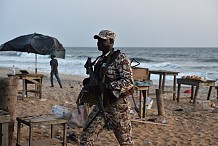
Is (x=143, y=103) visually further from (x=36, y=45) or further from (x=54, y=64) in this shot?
(x=54, y=64)

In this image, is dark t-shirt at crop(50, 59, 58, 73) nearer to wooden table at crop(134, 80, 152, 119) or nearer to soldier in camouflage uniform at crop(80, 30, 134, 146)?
wooden table at crop(134, 80, 152, 119)

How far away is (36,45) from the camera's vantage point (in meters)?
10.2

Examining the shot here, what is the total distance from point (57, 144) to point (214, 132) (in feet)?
11.8

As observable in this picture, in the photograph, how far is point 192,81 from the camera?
10836mm

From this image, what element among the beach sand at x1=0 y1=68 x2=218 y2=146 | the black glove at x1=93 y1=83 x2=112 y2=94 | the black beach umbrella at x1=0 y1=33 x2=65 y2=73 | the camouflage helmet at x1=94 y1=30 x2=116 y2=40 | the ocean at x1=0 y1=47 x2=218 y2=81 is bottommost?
the ocean at x1=0 y1=47 x2=218 y2=81

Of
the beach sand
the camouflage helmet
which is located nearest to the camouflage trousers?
the camouflage helmet

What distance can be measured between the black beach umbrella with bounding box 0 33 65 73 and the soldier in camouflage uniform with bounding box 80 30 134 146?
6.29 meters

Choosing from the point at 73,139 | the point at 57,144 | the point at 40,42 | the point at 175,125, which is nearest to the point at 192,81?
the point at 175,125

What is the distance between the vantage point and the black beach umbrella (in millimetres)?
10125

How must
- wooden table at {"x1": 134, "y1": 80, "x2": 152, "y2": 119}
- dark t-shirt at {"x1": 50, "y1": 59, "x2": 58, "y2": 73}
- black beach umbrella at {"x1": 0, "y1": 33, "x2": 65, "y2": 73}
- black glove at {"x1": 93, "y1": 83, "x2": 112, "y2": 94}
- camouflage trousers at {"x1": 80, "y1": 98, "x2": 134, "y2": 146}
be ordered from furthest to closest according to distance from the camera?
dark t-shirt at {"x1": 50, "y1": 59, "x2": 58, "y2": 73} < black beach umbrella at {"x1": 0, "y1": 33, "x2": 65, "y2": 73} < wooden table at {"x1": 134, "y1": 80, "x2": 152, "y2": 119} < camouflage trousers at {"x1": 80, "y1": 98, "x2": 134, "y2": 146} < black glove at {"x1": 93, "y1": 83, "x2": 112, "y2": 94}

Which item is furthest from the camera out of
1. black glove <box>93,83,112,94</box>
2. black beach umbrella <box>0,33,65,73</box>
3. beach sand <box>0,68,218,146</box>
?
black beach umbrella <box>0,33,65,73</box>

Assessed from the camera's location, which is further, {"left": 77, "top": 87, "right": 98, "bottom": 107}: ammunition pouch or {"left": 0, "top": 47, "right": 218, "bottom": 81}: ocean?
{"left": 0, "top": 47, "right": 218, "bottom": 81}: ocean

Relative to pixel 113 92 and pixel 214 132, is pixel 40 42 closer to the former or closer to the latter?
pixel 214 132

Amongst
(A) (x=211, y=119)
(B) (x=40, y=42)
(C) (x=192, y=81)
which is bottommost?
(A) (x=211, y=119)
